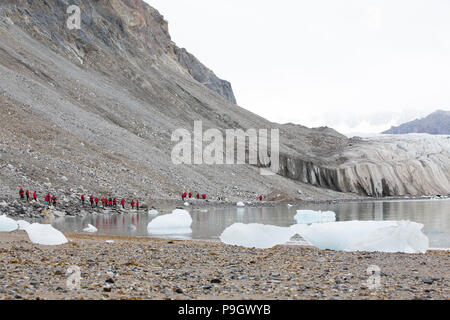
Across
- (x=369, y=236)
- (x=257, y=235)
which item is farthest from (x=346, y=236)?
(x=257, y=235)

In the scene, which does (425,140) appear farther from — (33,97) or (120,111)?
(33,97)

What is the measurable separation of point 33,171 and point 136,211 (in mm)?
7661

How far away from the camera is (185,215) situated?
914 inches

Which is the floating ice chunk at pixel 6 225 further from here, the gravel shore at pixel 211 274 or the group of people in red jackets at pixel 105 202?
the group of people in red jackets at pixel 105 202

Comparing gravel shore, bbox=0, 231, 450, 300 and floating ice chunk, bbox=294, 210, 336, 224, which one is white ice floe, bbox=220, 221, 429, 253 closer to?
gravel shore, bbox=0, 231, 450, 300

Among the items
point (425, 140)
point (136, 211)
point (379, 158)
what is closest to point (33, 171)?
point (136, 211)

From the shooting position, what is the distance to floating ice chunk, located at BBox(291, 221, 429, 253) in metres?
14.1

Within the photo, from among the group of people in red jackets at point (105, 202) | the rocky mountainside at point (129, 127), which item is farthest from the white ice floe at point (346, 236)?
the rocky mountainside at point (129, 127)

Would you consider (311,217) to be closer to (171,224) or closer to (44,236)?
(171,224)

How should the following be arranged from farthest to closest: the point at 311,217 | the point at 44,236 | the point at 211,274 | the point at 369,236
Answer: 1. the point at 311,217
2. the point at 369,236
3. the point at 44,236
4. the point at 211,274

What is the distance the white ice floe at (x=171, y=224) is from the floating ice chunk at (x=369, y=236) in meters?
7.94

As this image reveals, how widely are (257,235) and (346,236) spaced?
2594 mm

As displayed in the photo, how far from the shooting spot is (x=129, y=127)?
197ft

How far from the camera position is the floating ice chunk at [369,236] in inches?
556
